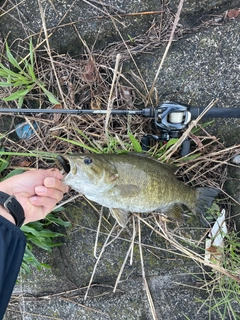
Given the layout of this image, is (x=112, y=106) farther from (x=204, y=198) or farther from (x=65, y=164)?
(x=204, y=198)

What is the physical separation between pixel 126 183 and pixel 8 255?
3.05 ft

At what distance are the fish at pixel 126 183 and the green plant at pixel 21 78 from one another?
2.98ft

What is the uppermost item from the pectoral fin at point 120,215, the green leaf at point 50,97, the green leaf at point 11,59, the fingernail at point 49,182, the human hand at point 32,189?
the green leaf at point 11,59

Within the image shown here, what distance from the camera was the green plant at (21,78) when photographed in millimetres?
2949

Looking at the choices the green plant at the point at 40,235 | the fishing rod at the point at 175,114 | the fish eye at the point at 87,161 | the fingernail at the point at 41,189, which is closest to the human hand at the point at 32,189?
the fingernail at the point at 41,189

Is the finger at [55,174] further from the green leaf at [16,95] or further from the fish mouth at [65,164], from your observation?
the green leaf at [16,95]

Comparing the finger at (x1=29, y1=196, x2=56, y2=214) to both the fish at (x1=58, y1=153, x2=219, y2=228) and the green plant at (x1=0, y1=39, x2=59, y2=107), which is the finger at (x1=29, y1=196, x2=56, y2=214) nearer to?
the fish at (x1=58, y1=153, x2=219, y2=228)

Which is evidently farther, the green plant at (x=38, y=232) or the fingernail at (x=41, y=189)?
the green plant at (x=38, y=232)

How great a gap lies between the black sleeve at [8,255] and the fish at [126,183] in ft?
1.78

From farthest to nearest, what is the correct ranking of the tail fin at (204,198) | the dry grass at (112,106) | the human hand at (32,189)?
the dry grass at (112,106) → the tail fin at (204,198) → the human hand at (32,189)

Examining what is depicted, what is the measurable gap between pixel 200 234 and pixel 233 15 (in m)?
1.77

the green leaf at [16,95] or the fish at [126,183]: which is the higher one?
the green leaf at [16,95]

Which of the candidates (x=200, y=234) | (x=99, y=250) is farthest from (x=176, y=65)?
(x=99, y=250)

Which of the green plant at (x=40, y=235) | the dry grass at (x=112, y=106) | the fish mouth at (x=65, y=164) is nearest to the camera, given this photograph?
the fish mouth at (x=65, y=164)
